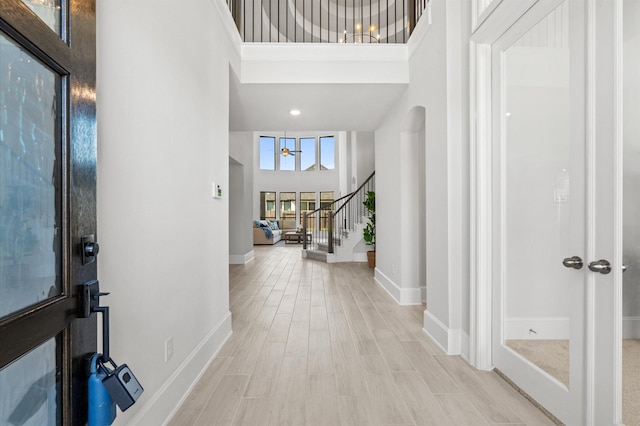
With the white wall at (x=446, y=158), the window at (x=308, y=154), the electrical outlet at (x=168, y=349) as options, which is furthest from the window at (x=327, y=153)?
the electrical outlet at (x=168, y=349)

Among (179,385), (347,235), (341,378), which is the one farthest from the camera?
(347,235)

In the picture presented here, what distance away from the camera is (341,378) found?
2203 millimetres

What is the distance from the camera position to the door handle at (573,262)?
159 cm

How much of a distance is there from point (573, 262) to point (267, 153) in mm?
14115

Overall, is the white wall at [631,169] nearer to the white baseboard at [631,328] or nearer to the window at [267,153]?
the white baseboard at [631,328]

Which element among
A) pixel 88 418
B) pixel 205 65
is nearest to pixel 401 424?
pixel 88 418

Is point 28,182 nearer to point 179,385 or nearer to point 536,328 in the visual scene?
point 179,385

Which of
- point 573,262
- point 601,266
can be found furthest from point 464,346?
point 601,266

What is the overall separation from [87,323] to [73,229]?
1.00 feet

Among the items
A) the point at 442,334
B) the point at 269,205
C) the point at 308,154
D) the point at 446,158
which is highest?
the point at 308,154

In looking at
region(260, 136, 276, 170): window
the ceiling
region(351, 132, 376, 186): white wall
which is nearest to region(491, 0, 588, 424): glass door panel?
the ceiling

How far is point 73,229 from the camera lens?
938 millimetres

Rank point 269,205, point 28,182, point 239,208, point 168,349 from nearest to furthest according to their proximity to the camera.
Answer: point 28,182, point 168,349, point 239,208, point 269,205

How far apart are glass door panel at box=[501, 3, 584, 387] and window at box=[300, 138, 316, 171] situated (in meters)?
12.9
